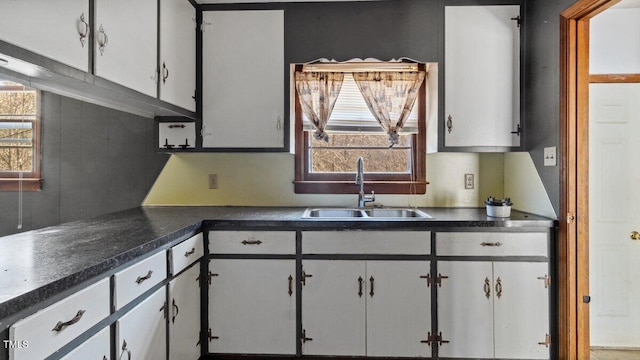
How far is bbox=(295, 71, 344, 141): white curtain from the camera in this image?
2656 mm

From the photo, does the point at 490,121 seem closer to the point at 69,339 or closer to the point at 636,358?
the point at 636,358

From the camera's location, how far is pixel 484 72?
2402mm

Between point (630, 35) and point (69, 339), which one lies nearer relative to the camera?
point (69, 339)

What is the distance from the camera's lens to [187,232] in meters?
1.90

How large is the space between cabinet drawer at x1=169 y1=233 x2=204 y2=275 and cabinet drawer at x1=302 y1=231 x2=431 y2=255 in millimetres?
584

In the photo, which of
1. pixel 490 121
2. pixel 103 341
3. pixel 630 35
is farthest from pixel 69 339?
pixel 630 35

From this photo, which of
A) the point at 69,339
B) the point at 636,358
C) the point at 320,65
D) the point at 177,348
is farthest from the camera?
the point at 320,65

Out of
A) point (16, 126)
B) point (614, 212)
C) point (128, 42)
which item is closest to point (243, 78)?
point (128, 42)

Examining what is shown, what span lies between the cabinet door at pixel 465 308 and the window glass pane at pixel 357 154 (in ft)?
3.05

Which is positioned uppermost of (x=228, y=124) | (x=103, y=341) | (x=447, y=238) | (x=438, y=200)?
(x=228, y=124)

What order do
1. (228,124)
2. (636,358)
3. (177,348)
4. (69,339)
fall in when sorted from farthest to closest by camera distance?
1. (228,124)
2. (636,358)
3. (177,348)
4. (69,339)

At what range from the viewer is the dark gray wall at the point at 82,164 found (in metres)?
1.58

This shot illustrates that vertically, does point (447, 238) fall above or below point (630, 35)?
below

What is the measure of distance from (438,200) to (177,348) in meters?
1.94
